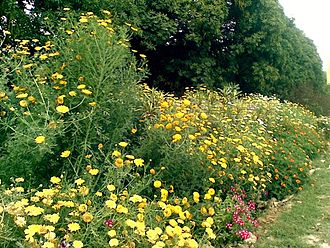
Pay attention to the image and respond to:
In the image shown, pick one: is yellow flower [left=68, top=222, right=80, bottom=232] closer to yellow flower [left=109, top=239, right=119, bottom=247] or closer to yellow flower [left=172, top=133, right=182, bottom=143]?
yellow flower [left=109, top=239, right=119, bottom=247]

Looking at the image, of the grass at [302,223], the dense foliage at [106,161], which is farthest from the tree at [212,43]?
the dense foliage at [106,161]

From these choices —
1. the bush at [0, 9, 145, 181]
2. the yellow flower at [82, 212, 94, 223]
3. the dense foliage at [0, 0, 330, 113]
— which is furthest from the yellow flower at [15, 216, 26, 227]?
the dense foliage at [0, 0, 330, 113]

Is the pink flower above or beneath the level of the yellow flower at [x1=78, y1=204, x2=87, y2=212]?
beneath

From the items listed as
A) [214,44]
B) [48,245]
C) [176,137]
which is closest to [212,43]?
[214,44]

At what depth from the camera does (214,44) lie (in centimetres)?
1267

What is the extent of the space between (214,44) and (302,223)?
913 cm

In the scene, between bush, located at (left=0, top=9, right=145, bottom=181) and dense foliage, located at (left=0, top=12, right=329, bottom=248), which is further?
bush, located at (left=0, top=9, right=145, bottom=181)

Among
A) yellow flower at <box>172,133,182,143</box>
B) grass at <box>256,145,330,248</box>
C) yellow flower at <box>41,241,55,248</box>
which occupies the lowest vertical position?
grass at <box>256,145,330,248</box>

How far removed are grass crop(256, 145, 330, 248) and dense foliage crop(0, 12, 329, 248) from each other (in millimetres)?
204

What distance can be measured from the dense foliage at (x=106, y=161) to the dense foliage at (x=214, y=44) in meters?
6.06

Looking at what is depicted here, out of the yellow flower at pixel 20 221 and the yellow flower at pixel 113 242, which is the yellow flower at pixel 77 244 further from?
the yellow flower at pixel 20 221

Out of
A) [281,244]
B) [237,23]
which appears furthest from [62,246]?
[237,23]

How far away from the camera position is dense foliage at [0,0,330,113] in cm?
1086

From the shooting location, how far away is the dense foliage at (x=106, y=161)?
2.21 metres
